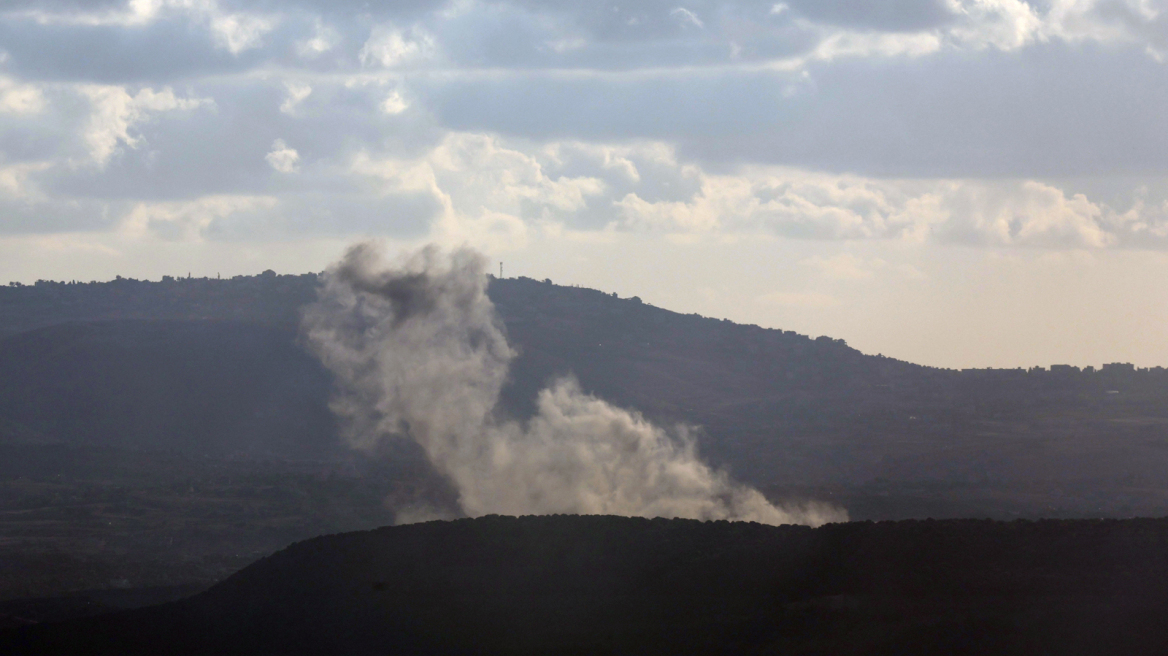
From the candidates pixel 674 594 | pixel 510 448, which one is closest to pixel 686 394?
pixel 510 448

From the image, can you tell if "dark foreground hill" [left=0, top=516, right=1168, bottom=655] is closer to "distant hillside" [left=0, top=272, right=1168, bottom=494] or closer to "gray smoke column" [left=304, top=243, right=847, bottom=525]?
"gray smoke column" [left=304, top=243, right=847, bottom=525]

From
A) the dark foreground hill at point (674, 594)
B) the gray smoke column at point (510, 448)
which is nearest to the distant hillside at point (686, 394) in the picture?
the gray smoke column at point (510, 448)

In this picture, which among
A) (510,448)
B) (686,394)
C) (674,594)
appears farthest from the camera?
(686,394)

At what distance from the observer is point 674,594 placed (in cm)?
4266

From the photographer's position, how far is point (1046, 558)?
1560 inches

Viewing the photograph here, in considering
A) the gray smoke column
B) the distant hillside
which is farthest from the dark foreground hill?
the distant hillside

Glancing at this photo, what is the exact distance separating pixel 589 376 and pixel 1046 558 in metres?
121

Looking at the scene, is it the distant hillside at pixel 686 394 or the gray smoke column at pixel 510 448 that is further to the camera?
the distant hillside at pixel 686 394

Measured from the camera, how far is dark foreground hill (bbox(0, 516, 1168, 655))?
35312mm

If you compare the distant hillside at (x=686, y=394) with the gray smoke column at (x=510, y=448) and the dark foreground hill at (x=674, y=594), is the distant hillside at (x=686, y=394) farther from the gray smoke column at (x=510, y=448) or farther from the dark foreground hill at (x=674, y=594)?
the dark foreground hill at (x=674, y=594)

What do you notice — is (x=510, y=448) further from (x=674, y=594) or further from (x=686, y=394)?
(x=686, y=394)

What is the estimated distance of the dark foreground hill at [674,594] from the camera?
35.3 metres

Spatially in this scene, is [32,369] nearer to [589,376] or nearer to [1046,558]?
[589,376]

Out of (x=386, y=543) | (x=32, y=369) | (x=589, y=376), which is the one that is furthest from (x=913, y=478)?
(x=32, y=369)
